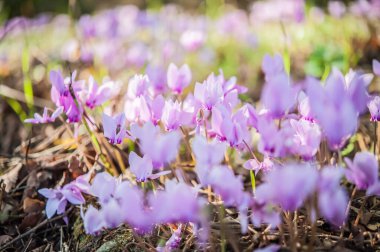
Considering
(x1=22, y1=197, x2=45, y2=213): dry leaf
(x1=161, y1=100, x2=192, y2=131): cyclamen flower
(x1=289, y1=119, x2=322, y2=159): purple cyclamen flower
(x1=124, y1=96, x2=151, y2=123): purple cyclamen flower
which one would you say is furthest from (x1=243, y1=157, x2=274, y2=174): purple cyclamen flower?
(x1=22, y1=197, x2=45, y2=213): dry leaf

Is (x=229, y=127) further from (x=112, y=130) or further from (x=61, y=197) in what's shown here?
(x=61, y=197)

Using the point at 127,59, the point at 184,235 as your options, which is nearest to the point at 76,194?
the point at 184,235

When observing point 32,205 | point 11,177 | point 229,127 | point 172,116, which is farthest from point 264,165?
point 11,177

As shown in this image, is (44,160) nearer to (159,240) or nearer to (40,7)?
(159,240)

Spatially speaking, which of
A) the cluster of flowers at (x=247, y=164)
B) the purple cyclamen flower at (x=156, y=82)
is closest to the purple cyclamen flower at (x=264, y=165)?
the cluster of flowers at (x=247, y=164)

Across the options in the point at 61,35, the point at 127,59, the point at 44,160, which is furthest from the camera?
the point at 61,35

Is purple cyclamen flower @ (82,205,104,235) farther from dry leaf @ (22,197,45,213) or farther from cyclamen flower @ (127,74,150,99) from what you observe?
dry leaf @ (22,197,45,213)

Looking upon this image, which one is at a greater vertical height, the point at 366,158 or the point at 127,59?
the point at 366,158
